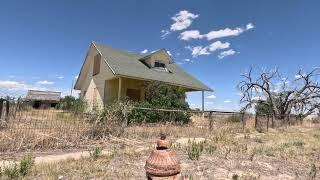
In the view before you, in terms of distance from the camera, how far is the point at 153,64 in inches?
966

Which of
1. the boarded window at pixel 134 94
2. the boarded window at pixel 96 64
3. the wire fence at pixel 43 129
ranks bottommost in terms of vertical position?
the wire fence at pixel 43 129

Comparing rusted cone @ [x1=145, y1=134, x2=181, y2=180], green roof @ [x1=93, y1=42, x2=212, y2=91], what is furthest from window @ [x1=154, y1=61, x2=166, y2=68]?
rusted cone @ [x1=145, y1=134, x2=181, y2=180]

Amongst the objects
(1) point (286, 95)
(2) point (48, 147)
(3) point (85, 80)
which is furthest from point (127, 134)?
(1) point (286, 95)

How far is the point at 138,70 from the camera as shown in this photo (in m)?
22.2

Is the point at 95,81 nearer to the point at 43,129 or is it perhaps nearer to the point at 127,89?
the point at 127,89

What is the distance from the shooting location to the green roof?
21141 mm

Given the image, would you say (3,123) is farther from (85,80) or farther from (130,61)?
(85,80)

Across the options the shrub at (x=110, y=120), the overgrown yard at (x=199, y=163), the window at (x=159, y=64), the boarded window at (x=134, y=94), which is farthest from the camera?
the window at (x=159, y=64)

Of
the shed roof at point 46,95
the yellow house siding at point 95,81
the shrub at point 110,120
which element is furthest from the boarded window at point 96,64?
the shed roof at point 46,95

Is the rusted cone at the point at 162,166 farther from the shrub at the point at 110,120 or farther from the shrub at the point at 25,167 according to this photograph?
the shrub at the point at 110,120

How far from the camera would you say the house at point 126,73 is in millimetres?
21969

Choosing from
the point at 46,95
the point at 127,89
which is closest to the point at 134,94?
the point at 127,89

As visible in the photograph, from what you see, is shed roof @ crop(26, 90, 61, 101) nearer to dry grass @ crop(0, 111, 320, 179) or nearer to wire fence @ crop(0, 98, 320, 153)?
dry grass @ crop(0, 111, 320, 179)

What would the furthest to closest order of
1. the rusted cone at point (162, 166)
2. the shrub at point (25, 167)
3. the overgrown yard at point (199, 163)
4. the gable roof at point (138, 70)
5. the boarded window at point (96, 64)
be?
the boarded window at point (96, 64) → the gable roof at point (138, 70) → the overgrown yard at point (199, 163) → the shrub at point (25, 167) → the rusted cone at point (162, 166)
